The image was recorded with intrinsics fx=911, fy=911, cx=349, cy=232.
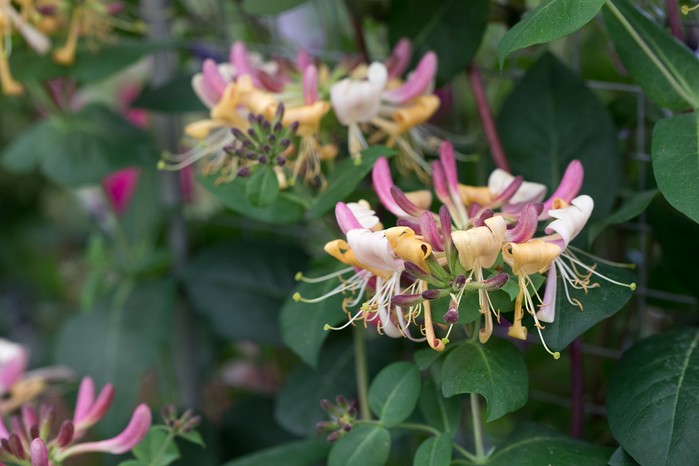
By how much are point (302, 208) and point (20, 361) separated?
14.1 inches

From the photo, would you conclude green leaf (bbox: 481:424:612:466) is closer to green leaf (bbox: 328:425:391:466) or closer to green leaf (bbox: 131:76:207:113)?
green leaf (bbox: 328:425:391:466)

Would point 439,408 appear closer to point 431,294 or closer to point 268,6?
point 431,294

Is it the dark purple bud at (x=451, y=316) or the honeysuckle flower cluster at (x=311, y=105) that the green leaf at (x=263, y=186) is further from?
the dark purple bud at (x=451, y=316)

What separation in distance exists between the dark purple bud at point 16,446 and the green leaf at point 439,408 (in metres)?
0.25

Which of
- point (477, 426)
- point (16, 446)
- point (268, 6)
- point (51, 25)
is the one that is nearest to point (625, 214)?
point (477, 426)

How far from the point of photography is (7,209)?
1433 mm

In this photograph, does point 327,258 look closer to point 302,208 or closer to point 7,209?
point 302,208

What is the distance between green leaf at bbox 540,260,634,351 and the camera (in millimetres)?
507

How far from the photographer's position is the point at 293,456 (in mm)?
667

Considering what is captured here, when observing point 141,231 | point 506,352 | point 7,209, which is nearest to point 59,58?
point 141,231

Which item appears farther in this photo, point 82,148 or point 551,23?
point 82,148

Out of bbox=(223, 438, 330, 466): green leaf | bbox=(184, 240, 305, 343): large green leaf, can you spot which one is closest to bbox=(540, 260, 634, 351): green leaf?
bbox=(223, 438, 330, 466): green leaf

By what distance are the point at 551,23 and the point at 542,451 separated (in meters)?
0.26

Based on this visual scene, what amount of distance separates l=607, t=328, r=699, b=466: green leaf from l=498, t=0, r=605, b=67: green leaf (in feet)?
0.73
